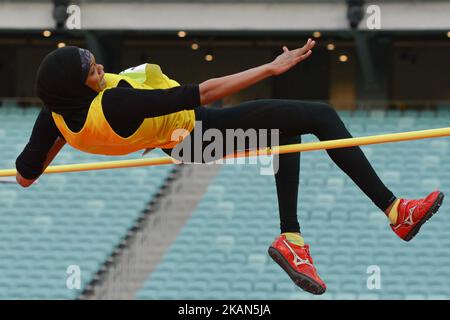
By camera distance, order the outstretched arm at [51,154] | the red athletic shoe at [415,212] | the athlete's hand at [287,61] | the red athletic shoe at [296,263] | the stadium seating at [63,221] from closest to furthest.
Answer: the athlete's hand at [287,61] < the red athletic shoe at [415,212] < the red athletic shoe at [296,263] < the outstretched arm at [51,154] < the stadium seating at [63,221]

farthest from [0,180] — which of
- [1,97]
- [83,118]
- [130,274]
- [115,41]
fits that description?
[1,97]

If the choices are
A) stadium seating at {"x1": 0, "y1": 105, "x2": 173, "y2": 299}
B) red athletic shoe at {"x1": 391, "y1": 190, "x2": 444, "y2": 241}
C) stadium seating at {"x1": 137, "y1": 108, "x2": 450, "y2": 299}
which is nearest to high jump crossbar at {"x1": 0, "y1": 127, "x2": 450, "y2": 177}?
red athletic shoe at {"x1": 391, "y1": 190, "x2": 444, "y2": 241}

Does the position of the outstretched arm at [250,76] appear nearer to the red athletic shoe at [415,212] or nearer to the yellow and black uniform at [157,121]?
the yellow and black uniform at [157,121]

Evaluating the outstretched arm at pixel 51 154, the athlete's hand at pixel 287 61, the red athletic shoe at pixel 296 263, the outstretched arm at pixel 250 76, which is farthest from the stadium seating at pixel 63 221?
the athlete's hand at pixel 287 61

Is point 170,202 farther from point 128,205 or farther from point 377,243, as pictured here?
point 377,243

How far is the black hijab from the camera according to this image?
4.83 metres

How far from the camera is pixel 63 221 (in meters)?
12.7

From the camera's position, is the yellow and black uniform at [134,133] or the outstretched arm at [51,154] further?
the outstretched arm at [51,154]

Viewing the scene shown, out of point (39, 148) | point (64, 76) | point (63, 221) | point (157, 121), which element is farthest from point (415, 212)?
point (63, 221)

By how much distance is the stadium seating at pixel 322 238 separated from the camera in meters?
11.4

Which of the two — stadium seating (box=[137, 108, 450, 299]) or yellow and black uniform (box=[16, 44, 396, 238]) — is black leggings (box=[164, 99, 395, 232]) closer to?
yellow and black uniform (box=[16, 44, 396, 238])

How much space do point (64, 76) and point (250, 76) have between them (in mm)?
770

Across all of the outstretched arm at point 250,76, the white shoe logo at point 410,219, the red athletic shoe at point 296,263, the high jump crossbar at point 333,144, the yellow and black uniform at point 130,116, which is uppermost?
the outstretched arm at point 250,76

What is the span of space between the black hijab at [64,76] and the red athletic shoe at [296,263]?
116cm
